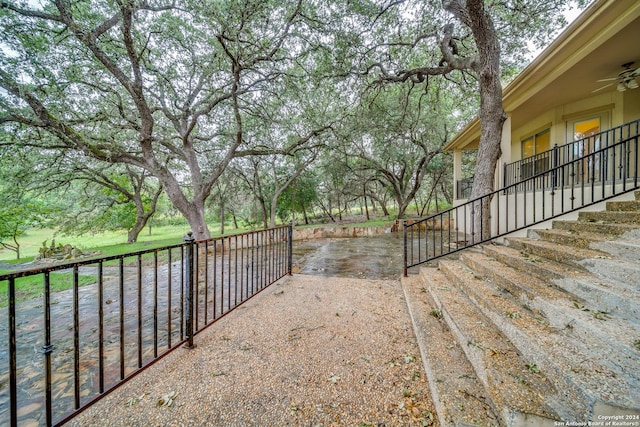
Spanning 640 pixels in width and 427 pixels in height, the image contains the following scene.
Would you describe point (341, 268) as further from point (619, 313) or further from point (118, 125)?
point (118, 125)

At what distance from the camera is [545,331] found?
1892 mm

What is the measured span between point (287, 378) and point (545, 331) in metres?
2.16

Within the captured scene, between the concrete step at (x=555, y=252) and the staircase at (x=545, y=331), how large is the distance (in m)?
0.01

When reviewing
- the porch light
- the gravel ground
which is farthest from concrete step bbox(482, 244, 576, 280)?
the porch light

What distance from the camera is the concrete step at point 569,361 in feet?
4.24

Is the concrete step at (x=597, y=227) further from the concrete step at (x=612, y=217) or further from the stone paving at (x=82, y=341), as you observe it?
the stone paving at (x=82, y=341)

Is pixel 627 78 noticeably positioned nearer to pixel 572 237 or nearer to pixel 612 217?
pixel 612 217

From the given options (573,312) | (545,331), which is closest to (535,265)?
(573,312)

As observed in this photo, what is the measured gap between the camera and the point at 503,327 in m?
2.11

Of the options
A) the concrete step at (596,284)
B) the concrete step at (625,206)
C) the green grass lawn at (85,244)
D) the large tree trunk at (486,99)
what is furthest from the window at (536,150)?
the green grass lawn at (85,244)

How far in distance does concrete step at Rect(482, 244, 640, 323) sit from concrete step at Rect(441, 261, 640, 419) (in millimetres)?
237

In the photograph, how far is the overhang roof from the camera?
351 cm

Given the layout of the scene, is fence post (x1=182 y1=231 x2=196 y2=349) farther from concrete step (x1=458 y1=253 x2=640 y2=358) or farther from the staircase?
concrete step (x1=458 y1=253 x2=640 y2=358)

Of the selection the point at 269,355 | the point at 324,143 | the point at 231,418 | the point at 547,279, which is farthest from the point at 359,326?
the point at 324,143
